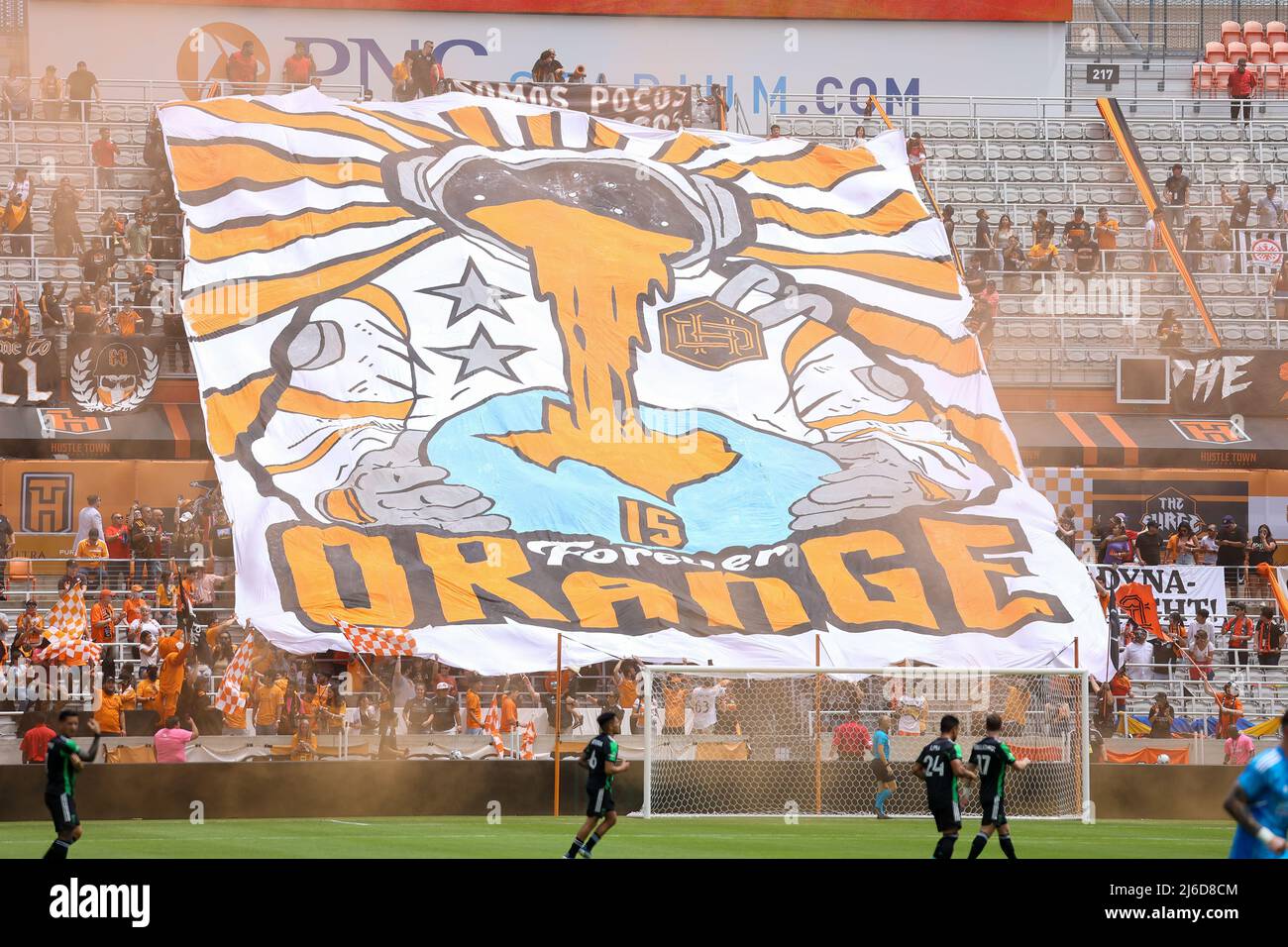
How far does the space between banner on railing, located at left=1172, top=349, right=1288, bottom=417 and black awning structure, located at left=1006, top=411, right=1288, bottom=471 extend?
31 centimetres

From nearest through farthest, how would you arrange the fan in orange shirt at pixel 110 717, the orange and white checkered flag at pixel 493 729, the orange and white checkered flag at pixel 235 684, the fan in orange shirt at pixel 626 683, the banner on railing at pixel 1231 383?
the fan in orange shirt at pixel 110 717 → the orange and white checkered flag at pixel 235 684 → the orange and white checkered flag at pixel 493 729 → the fan in orange shirt at pixel 626 683 → the banner on railing at pixel 1231 383

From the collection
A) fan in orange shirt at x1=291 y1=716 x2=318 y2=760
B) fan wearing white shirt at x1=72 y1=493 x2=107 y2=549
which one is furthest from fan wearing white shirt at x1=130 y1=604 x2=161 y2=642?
fan in orange shirt at x1=291 y1=716 x2=318 y2=760

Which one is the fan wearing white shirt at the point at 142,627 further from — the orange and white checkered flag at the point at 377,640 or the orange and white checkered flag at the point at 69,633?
the orange and white checkered flag at the point at 377,640

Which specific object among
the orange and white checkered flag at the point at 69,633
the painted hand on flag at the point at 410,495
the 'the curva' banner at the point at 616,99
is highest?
the 'the curva' banner at the point at 616,99

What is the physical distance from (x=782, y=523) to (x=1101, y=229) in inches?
559

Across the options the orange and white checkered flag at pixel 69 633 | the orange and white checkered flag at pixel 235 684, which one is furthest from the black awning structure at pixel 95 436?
the orange and white checkered flag at pixel 235 684

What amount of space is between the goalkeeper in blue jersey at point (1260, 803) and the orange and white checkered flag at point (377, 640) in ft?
58.8

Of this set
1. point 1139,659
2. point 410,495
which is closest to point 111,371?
point 410,495

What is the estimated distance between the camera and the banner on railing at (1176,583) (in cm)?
3206

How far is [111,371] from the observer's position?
34.8 m

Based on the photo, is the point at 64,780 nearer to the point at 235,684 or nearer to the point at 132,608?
the point at 235,684
